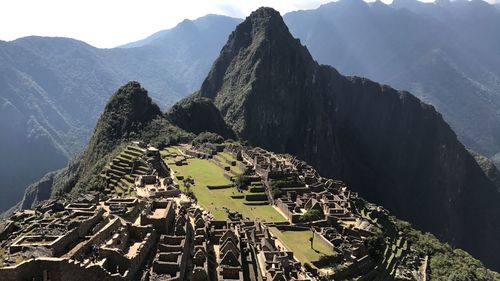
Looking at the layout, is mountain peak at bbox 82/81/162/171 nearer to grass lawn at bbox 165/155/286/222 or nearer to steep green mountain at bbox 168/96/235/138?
steep green mountain at bbox 168/96/235/138

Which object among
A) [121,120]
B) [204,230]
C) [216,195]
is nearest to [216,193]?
[216,195]

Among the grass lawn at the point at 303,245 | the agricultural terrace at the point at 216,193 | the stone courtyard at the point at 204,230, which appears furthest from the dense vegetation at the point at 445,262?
the agricultural terrace at the point at 216,193

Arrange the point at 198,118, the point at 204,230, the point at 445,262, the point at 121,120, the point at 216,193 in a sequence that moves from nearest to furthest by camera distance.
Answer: the point at 204,230 < the point at 445,262 < the point at 216,193 < the point at 121,120 < the point at 198,118

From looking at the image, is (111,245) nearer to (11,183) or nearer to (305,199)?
(305,199)

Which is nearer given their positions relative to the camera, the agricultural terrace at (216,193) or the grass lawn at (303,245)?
the grass lawn at (303,245)

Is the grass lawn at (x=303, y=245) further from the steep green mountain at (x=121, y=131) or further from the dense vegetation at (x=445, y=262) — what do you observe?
the steep green mountain at (x=121, y=131)

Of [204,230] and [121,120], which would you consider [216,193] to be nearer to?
[204,230]

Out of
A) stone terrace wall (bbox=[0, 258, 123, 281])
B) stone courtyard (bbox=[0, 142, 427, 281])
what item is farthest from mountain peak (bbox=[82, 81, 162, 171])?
stone terrace wall (bbox=[0, 258, 123, 281])
